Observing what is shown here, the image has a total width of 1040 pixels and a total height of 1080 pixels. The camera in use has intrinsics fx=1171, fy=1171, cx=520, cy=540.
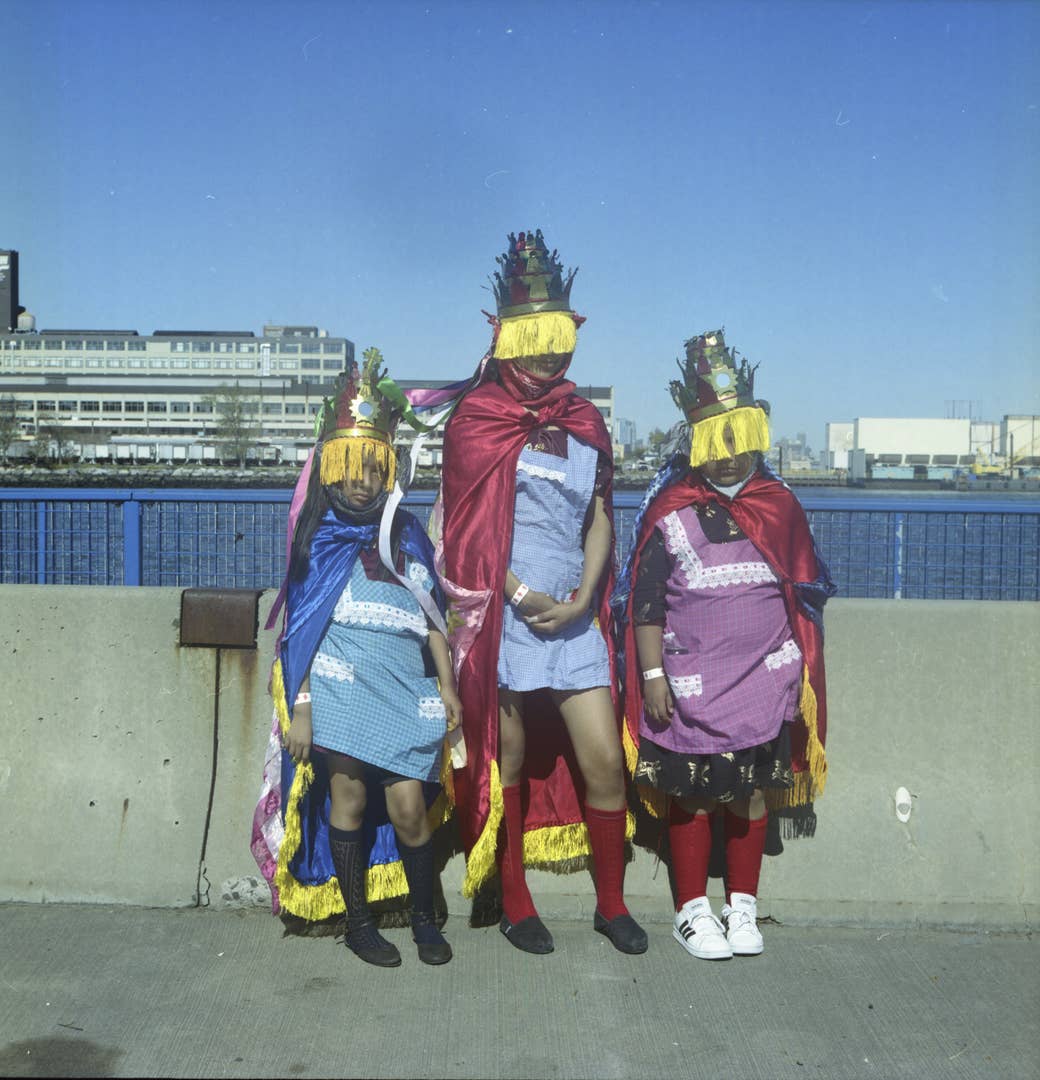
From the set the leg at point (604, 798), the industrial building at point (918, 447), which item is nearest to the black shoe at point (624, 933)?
the leg at point (604, 798)

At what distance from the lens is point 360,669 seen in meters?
3.87

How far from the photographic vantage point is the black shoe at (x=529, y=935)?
4.00 m

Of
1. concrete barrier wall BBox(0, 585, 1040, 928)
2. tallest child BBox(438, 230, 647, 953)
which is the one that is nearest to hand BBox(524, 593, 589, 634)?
tallest child BBox(438, 230, 647, 953)

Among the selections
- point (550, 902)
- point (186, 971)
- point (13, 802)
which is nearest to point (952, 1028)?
point (550, 902)

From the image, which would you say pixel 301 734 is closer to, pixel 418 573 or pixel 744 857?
pixel 418 573

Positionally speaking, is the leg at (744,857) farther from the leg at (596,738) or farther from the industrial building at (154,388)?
the industrial building at (154,388)

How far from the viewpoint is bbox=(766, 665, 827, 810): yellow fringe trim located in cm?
414

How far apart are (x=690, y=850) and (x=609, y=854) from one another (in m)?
0.28

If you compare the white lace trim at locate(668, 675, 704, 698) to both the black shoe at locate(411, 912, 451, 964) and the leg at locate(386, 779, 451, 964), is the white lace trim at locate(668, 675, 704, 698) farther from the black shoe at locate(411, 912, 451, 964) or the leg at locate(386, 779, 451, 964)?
the black shoe at locate(411, 912, 451, 964)

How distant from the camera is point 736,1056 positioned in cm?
325

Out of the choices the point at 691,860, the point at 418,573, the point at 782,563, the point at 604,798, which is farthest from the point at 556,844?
the point at 782,563

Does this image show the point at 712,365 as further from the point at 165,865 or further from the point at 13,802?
the point at 13,802

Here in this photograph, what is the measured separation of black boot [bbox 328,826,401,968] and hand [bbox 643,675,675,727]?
3.55 feet

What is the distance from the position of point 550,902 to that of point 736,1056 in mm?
1196
